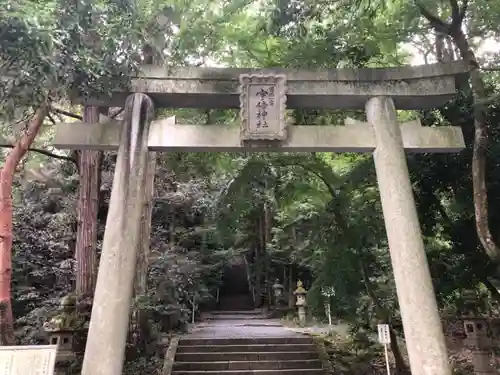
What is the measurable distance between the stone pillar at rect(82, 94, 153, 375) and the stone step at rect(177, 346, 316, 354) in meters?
5.25

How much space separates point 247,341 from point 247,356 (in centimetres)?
76

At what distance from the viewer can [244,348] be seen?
392 inches

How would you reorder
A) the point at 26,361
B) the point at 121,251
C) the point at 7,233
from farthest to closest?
the point at 7,233
the point at 121,251
the point at 26,361

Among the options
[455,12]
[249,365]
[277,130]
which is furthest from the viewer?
[249,365]

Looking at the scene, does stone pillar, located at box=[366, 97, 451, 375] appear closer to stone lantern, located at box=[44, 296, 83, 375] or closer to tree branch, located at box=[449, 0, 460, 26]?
tree branch, located at box=[449, 0, 460, 26]

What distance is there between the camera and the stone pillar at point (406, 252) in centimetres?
476

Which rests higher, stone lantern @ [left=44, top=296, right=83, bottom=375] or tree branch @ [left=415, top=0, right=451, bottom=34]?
tree branch @ [left=415, top=0, right=451, bottom=34]

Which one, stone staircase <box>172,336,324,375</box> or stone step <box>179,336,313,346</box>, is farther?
stone step <box>179,336,313,346</box>

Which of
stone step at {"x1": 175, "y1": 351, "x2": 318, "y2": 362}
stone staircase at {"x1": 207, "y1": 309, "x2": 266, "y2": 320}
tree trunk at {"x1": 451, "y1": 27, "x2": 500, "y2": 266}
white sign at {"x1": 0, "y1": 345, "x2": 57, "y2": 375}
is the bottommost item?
stone step at {"x1": 175, "y1": 351, "x2": 318, "y2": 362}

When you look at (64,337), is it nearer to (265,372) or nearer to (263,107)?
(265,372)

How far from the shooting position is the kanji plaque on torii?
5668 millimetres

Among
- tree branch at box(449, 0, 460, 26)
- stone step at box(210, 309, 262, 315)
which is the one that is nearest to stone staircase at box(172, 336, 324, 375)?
tree branch at box(449, 0, 460, 26)

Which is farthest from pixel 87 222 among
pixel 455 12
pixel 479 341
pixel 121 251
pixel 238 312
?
pixel 238 312

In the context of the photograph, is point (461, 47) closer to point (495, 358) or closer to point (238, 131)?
point (238, 131)
